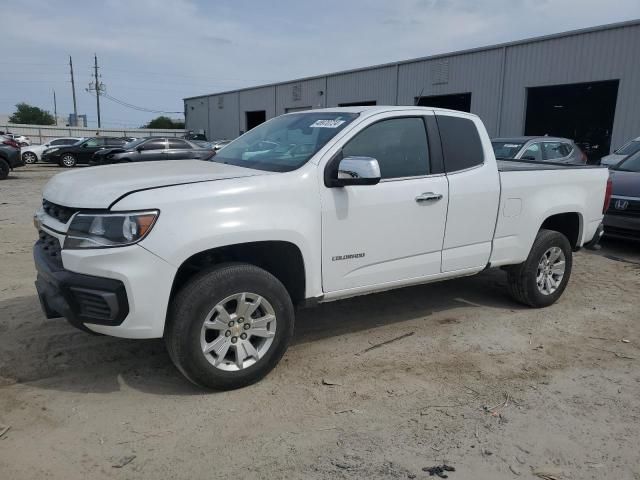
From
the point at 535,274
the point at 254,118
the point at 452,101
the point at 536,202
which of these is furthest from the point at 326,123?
the point at 254,118

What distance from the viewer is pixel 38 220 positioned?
375cm

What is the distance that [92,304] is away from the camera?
312 cm

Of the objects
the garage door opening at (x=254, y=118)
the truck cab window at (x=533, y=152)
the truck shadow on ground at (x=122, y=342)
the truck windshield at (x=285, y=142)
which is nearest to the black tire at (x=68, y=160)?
the garage door opening at (x=254, y=118)

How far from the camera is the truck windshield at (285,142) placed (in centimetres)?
393

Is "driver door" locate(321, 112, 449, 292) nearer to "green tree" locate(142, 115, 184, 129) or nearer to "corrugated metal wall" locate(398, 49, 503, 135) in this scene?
"corrugated metal wall" locate(398, 49, 503, 135)

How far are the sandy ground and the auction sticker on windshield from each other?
175 centimetres

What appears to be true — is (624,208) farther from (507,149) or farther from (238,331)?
(238,331)

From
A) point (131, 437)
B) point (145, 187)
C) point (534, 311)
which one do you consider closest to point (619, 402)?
point (534, 311)

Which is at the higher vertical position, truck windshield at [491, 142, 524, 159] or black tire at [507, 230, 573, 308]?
truck windshield at [491, 142, 524, 159]

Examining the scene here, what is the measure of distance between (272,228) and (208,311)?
0.66 m

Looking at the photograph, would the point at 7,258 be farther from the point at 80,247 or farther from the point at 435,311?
the point at 435,311

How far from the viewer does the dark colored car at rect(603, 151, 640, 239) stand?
25.7ft

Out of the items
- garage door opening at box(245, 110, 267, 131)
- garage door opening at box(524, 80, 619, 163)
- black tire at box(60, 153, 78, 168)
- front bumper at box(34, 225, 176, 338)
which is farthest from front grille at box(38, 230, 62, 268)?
garage door opening at box(245, 110, 267, 131)

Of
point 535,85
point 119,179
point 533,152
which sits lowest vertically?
point 119,179
